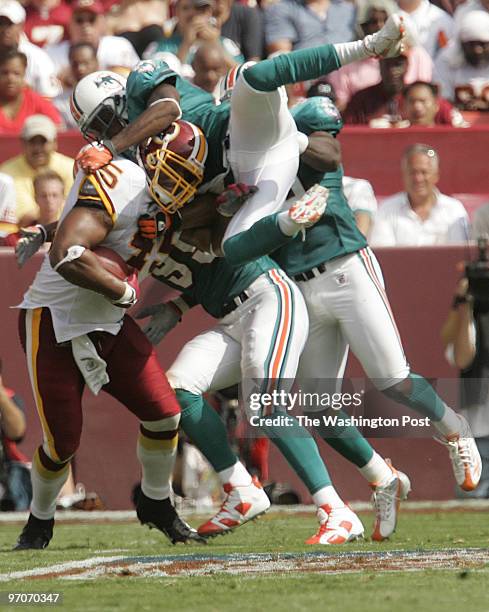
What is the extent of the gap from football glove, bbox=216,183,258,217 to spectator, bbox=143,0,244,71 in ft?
14.4

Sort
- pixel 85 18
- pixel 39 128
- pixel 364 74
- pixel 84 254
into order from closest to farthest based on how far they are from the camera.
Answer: pixel 84 254 → pixel 39 128 → pixel 364 74 → pixel 85 18

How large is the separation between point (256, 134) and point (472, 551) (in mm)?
1893

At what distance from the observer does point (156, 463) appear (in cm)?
593

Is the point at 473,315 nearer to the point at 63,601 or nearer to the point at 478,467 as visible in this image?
the point at 478,467

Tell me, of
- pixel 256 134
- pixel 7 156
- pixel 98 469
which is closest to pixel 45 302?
pixel 256 134

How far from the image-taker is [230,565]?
16.4 feet

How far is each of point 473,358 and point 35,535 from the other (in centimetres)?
315

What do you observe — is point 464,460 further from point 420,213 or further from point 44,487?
point 420,213

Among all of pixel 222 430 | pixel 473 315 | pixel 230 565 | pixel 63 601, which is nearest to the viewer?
pixel 63 601

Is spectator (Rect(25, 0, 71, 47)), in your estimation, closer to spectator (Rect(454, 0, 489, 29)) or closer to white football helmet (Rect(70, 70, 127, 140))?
spectator (Rect(454, 0, 489, 29))

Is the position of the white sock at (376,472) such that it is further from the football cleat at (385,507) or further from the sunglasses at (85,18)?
the sunglasses at (85,18)

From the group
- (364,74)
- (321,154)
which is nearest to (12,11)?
(364,74)

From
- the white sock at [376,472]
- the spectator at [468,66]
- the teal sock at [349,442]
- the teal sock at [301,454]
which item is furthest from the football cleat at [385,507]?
the spectator at [468,66]

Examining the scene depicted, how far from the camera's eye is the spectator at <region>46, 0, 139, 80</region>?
10281 mm
